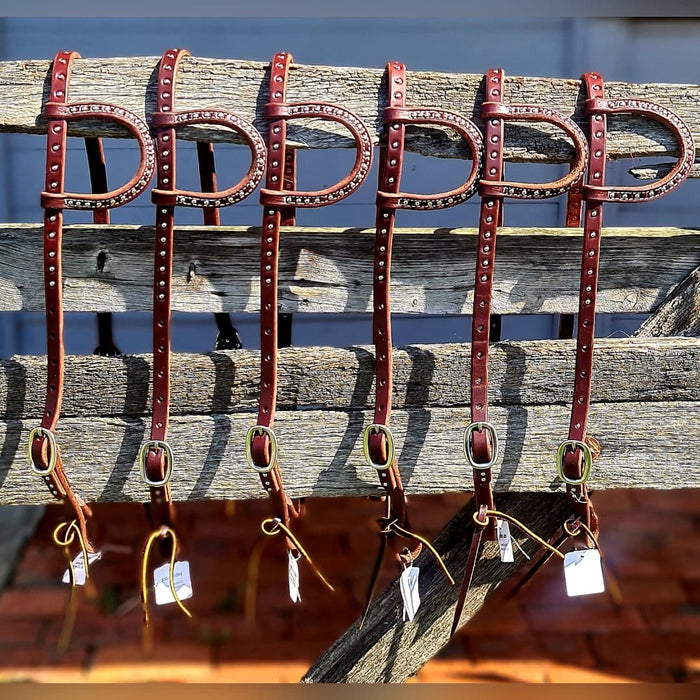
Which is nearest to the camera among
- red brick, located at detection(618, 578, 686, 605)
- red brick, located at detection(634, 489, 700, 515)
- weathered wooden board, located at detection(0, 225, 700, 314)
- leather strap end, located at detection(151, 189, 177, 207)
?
leather strap end, located at detection(151, 189, 177, 207)

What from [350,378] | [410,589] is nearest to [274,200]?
[350,378]

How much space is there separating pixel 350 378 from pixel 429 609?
2.07 ft

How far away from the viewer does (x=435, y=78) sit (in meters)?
1.47

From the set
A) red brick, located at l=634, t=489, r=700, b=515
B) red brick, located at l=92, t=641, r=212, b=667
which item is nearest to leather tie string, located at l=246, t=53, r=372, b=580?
red brick, located at l=92, t=641, r=212, b=667

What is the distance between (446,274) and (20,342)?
3.01 metres

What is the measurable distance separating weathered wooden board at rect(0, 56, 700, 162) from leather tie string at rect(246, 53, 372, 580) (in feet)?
0.16

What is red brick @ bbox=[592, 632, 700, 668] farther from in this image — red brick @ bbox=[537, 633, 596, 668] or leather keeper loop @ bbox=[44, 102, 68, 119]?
leather keeper loop @ bbox=[44, 102, 68, 119]

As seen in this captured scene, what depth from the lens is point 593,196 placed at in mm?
1433

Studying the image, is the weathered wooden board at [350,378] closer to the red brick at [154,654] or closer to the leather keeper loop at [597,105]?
the leather keeper loop at [597,105]

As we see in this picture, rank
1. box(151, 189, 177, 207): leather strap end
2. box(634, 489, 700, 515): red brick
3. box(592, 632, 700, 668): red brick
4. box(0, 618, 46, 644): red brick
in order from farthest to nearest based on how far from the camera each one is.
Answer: box(634, 489, 700, 515): red brick
box(0, 618, 46, 644): red brick
box(592, 632, 700, 668): red brick
box(151, 189, 177, 207): leather strap end

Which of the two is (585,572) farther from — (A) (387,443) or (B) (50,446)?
(B) (50,446)

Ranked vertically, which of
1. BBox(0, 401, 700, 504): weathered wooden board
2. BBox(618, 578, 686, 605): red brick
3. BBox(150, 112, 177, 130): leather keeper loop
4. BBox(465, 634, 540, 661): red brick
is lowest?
BBox(465, 634, 540, 661): red brick

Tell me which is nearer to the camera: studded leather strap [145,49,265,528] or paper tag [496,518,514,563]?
studded leather strap [145,49,265,528]

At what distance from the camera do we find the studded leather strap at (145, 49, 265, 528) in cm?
140
